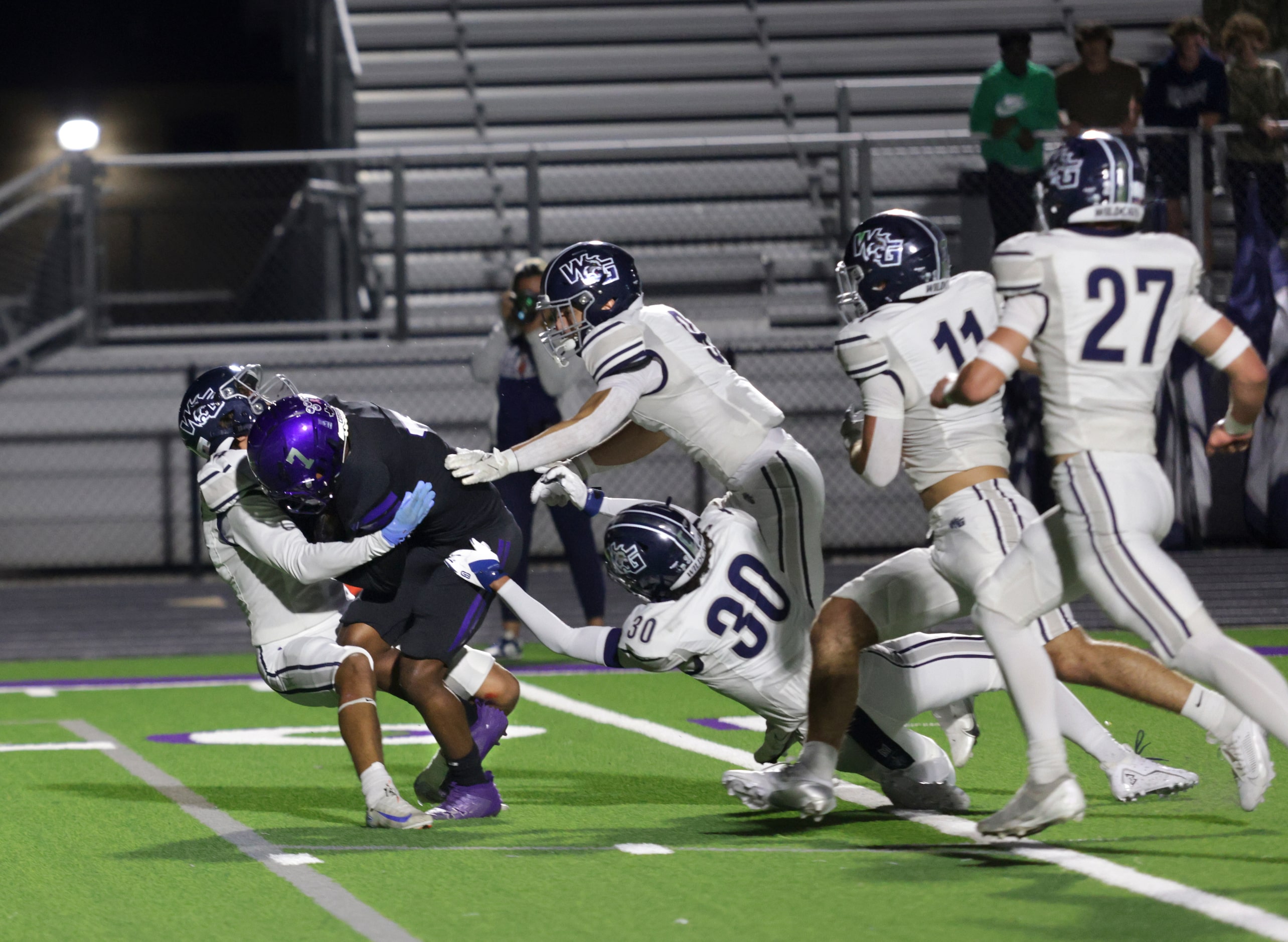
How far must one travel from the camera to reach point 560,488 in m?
5.41

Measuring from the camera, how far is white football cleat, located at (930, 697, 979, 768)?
550 centimetres

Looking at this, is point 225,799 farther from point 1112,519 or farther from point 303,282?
point 303,282

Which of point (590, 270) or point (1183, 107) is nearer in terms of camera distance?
point (590, 270)

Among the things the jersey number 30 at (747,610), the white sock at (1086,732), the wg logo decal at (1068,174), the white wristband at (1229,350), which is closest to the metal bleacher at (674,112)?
the jersey number 30 at (747,610)

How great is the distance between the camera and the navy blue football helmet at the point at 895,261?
4.98 metres

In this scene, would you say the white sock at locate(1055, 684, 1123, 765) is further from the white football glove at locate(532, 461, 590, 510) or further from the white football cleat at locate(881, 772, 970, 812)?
the white football glove at locate(532, 461, 590, 510)

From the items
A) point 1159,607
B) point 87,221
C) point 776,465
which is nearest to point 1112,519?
point 1159,607

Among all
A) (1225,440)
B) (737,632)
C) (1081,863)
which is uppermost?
(1225,440)

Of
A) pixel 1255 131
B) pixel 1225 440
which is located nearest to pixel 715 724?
pixel 1225 440

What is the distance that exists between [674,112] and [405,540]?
36.2ft

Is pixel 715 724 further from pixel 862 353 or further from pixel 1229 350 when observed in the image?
pixel 1229 350

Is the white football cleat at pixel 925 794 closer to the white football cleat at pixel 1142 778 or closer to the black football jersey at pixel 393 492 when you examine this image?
the white football cleat at pixel 1142 778

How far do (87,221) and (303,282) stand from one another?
6.31 feet

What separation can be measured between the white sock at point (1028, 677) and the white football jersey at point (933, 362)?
0.62 meters
